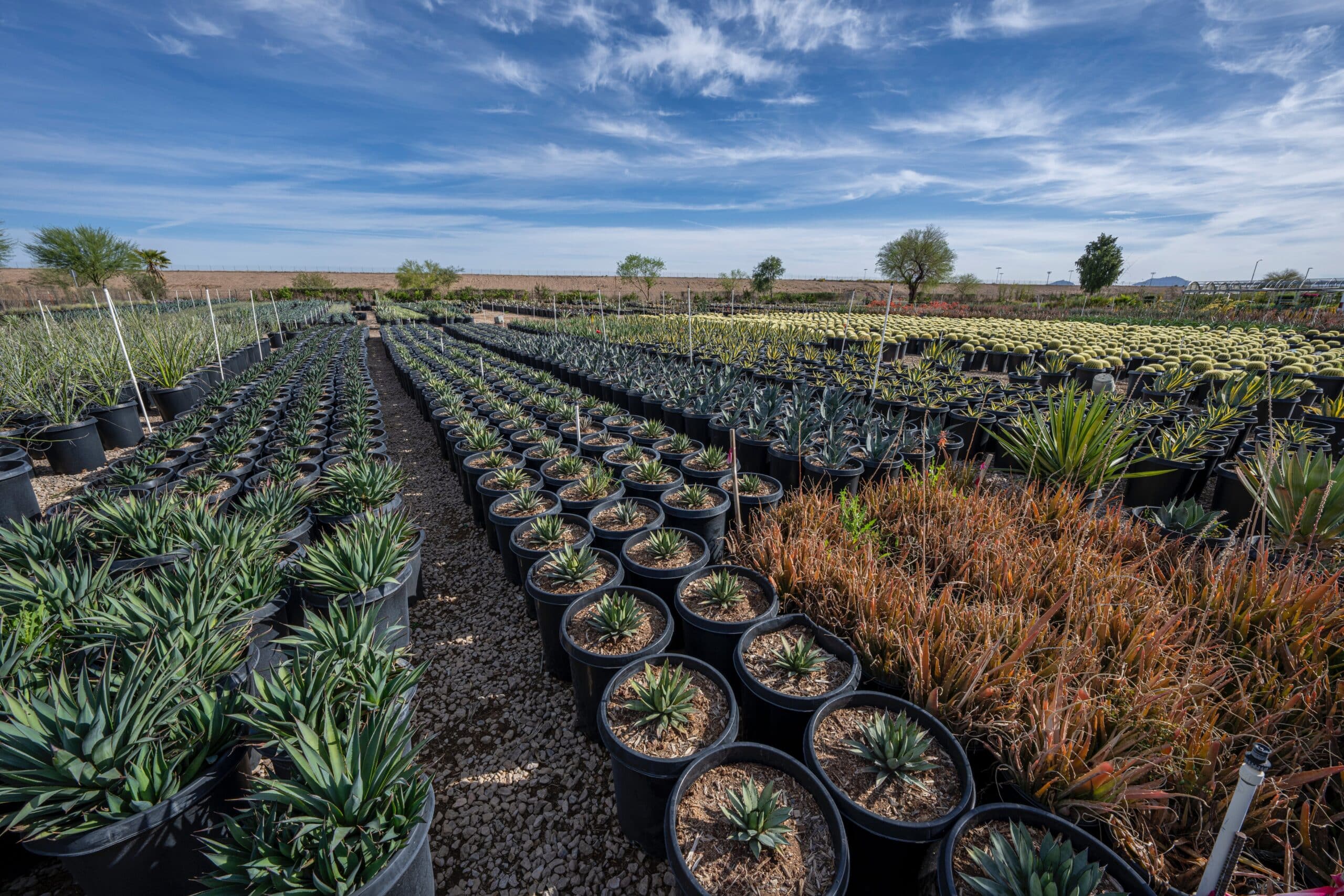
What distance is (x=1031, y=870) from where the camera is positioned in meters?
1.62

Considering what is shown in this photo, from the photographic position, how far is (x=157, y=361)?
8508 millimetres

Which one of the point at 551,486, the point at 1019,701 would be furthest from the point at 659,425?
the point at 1019,701

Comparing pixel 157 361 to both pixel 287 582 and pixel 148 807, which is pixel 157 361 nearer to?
pixel 287 582

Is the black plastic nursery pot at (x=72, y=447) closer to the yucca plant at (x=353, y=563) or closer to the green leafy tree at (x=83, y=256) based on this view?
the yucca plant at (x=353, y=563)

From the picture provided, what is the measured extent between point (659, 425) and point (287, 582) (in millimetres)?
3976

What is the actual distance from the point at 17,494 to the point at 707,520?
7095 mm

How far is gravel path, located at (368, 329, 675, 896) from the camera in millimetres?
2373

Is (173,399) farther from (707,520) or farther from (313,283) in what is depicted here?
(313,283)

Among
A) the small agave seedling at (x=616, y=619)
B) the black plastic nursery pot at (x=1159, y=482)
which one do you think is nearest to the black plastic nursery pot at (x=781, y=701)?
the small agave seedling at (x=616, y=619)

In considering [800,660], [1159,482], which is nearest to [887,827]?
[800,660]

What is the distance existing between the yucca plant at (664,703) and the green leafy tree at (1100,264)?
4653 cm

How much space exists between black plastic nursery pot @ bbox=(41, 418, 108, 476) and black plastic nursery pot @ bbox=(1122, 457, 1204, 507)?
1292 cm

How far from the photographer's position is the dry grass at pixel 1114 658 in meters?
1.94

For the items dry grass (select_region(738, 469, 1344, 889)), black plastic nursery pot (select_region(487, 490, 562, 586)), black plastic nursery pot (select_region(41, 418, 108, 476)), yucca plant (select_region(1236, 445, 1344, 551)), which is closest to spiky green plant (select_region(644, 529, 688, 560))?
dry grass (select_region(738, 469, 1344, 889))
